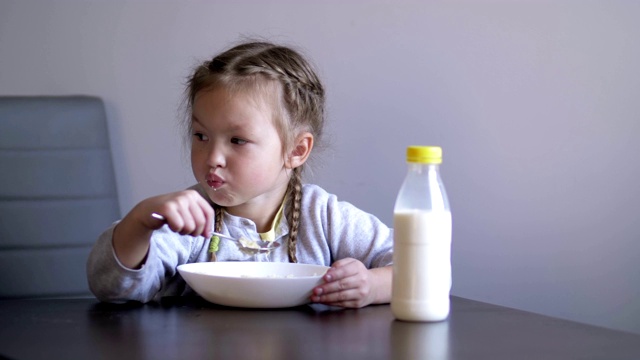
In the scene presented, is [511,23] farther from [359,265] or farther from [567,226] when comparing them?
[359,265]

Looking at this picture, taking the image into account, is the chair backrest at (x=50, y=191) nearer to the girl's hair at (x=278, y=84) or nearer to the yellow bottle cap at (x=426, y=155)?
the girl's hair at (x=278, y=84)

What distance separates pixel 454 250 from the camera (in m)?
2.20

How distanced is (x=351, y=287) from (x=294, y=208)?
30cm

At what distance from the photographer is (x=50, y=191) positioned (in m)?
1.90

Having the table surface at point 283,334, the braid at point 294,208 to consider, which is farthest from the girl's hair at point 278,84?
the table surface at point 283,334

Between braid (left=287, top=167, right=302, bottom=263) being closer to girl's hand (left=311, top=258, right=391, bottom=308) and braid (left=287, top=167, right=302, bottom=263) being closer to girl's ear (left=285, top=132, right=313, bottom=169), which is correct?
girl's ear (left=285, top=132, right=313, bottom=169)

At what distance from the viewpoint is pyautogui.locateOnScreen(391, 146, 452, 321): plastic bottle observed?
3.89 feet

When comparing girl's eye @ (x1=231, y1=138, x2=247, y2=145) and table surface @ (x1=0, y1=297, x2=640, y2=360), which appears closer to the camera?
table surface @ (x1=0, y1=297, x2=640, y2=360)

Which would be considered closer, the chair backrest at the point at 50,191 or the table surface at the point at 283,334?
the table surface at the point at 283,334

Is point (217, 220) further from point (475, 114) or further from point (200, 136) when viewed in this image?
point (475, 114)

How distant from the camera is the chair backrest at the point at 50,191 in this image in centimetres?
188

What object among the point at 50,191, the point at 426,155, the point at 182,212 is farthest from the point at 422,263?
the point at 50,191

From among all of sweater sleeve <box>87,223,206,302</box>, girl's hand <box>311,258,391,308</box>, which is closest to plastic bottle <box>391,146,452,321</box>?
girl's hand <box>311,258,391,308</box>

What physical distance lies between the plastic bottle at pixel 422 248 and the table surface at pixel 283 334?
0.02 m
